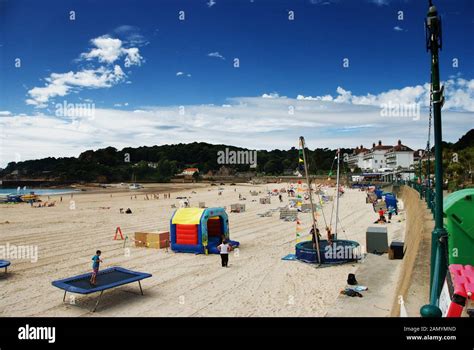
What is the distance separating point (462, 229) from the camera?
757 cm

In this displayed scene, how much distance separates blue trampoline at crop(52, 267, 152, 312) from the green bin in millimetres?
7399

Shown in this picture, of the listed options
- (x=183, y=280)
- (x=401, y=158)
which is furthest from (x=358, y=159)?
(x=183, y=280)

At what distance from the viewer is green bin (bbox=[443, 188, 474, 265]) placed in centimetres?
748

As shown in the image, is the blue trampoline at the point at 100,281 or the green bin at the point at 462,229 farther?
the blue trampoline at the point at 100,281

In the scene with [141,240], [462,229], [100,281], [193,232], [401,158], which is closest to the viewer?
[462,229]

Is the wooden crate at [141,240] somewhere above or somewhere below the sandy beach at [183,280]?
above

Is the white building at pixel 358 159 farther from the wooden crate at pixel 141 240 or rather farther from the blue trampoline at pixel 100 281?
the blue trampoline at pixel 100 281

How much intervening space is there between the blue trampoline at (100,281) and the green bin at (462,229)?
740 centimetres

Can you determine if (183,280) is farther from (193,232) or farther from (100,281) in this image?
(193,232)

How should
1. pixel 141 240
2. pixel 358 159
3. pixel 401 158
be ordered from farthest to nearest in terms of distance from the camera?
pixel 358 159 → pixel 401 158 → pixel 141 240

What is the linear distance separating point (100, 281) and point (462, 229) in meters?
8.56

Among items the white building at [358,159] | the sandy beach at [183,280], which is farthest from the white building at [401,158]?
the sandy beach at [183,280]

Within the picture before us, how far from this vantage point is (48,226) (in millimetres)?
24078

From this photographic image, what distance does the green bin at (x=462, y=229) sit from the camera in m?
7.48
